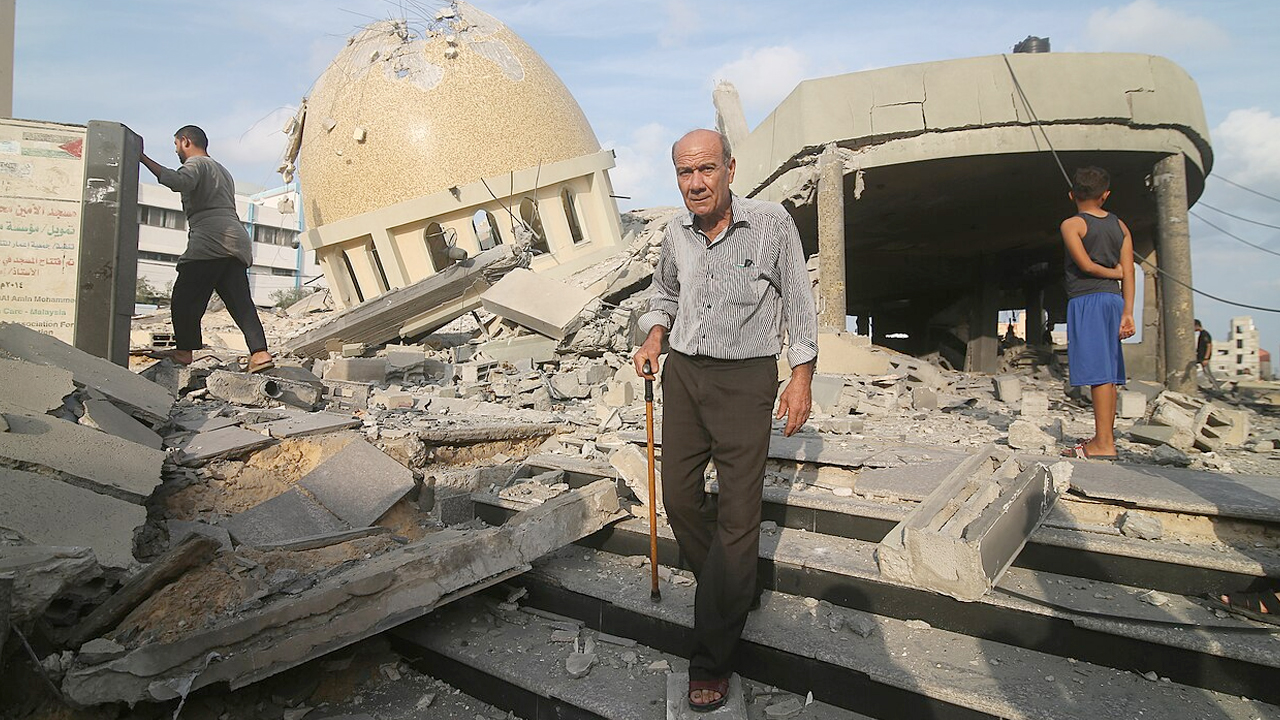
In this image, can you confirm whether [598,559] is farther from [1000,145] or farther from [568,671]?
[1000,145]

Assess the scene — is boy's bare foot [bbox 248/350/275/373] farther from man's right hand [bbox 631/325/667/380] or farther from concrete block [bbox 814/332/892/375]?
concrete block [bbox 814/332/892/375]

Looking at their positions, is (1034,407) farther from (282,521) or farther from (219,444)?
(219,444)

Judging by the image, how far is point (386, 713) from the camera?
7.61 ft

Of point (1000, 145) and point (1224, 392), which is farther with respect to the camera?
point (1224, 392)

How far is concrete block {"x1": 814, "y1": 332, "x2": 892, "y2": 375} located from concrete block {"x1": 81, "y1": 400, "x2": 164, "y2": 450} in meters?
6.10

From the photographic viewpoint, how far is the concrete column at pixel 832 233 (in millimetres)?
7824

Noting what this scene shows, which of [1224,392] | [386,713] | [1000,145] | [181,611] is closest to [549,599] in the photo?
[386,713]

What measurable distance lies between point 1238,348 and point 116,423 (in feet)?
73.7

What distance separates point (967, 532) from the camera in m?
2.29

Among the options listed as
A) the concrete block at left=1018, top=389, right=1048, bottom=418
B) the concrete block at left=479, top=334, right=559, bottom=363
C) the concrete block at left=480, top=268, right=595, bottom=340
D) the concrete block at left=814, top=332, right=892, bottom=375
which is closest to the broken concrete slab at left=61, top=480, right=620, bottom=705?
the concrete block at left=1018, top=389, right=1048, bottom=418

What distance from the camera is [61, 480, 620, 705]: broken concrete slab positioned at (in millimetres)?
1938

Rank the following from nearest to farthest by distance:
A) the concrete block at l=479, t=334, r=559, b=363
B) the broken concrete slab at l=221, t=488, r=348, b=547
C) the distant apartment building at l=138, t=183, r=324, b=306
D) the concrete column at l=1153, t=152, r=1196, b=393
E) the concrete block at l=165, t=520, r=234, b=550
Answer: the concrete block at l=165, t=520, r=234, b=550 → the broken concrete slab at l=221, t=488, r=348, b=547 → the concrete column at l=1153, t=152, r=1196, b=393 → the concrete block at l=479, t=334, r=559, b=363 → the distant apartment building at l=138, t=183, r=324, b=306

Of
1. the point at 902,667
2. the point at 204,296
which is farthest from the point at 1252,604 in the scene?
the point at 204,296

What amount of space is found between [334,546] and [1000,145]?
788cm
